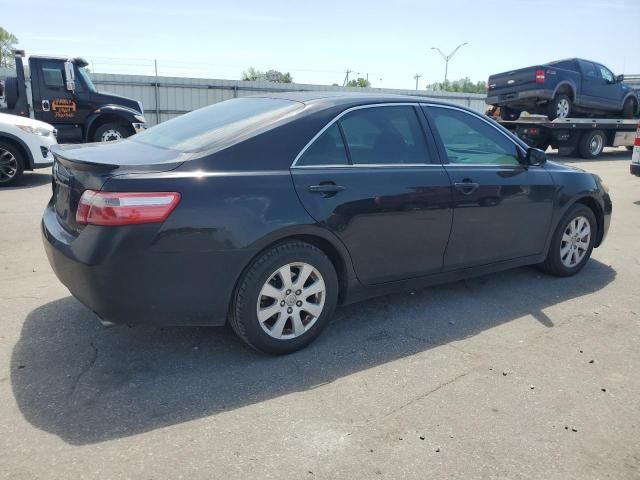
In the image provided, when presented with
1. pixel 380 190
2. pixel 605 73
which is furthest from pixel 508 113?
pixel 380 190

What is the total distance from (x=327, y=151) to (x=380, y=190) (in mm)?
448

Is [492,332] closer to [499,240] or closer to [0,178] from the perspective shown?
[499,240]

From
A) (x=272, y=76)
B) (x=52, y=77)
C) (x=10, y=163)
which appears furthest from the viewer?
(x=272, y=76)

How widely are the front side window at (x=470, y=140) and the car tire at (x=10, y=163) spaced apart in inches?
304

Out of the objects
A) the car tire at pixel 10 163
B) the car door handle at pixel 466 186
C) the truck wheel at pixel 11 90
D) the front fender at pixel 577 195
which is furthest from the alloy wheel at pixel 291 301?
the truck wheel at pixel 11 90

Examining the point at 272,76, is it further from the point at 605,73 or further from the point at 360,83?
the point at 605,73

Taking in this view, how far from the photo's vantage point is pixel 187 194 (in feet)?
9.80

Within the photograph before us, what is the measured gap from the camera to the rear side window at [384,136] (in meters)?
3.73

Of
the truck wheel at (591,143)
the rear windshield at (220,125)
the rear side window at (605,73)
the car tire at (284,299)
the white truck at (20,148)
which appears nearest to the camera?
the car tire at (284,299)

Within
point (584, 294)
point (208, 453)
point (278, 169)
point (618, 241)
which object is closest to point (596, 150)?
point (618, 241)

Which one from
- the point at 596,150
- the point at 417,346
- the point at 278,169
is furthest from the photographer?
the point at 596,150

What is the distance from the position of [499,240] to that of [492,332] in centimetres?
85

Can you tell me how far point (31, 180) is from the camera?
10117 millimetres

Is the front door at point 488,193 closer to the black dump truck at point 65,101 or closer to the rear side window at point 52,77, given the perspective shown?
the black dump truck at point 65,101
